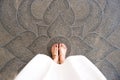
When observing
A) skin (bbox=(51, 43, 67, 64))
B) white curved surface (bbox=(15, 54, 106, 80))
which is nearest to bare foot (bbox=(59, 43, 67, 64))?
skin (bbox=(51, 43, 67, 64))

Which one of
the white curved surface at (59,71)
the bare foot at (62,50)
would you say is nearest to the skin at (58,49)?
the bare foot at (62,50)

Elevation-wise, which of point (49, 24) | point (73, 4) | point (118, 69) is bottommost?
point (118, 69)

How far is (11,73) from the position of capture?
107 cm

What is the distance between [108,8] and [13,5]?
56 cm

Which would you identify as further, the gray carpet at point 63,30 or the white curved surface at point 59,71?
the gray carpet at point 63,30

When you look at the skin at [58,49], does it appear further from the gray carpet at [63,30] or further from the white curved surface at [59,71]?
the white curved surface at [59,71]

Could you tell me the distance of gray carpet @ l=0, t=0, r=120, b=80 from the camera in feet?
3.57

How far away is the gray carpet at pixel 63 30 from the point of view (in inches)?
42.8

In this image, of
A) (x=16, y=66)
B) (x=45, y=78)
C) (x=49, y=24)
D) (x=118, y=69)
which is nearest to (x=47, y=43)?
(x=49, y=24)

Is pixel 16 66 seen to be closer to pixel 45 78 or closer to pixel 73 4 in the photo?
pixel 45 78

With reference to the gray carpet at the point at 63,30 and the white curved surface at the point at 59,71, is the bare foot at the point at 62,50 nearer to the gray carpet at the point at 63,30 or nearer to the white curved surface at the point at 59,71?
the gray carpet at the point at 63,30

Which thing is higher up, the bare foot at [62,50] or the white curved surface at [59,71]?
the white curved surface at [59,71]

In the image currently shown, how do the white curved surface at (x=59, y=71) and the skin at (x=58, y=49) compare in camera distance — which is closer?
the white curved surface at (x=59, y=71)

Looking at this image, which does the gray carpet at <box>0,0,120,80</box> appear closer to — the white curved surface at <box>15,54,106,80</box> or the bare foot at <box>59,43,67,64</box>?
the bare foot at <box>59,43,67,64</box>
